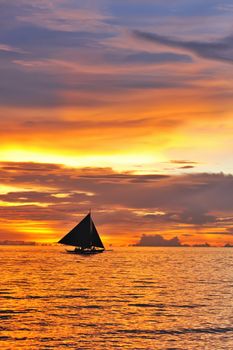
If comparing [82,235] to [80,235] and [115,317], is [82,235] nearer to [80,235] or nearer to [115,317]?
[80,235]

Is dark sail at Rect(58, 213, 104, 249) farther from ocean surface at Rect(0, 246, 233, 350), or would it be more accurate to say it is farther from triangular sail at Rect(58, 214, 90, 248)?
ocean surface at Rect(0, 246, 233, 350)

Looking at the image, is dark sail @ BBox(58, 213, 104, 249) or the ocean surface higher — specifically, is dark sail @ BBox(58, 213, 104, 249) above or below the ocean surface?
above

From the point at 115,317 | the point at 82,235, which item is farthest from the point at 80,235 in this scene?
the point at 115,317

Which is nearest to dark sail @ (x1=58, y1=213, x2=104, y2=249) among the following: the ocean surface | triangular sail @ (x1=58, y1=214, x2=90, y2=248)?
triangular sail @ (x1=58, y1=214, x2=90, y2=248)

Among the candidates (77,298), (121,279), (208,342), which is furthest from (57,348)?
(121,279)

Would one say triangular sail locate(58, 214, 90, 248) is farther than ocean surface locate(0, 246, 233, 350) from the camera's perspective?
Yes

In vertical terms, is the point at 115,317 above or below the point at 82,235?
below

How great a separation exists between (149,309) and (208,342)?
687 inches

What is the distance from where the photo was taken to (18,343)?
143 ft

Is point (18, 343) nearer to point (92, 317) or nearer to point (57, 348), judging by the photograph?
point (57, 348)

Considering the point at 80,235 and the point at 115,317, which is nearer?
the point at 115,317

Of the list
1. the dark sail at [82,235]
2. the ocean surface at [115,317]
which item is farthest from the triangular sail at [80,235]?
the ocean surface at [115,317]

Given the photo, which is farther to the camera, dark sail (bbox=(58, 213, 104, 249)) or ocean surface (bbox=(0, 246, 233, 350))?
dark sail (bbox=(58, 213, 104, 249))

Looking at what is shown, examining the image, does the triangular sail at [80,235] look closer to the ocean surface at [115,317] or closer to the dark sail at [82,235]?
the dark sail at [82,235]
